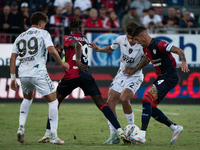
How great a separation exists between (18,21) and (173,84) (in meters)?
9.87

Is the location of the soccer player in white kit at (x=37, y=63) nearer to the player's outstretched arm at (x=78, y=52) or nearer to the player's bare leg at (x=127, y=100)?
the player's outstretched arm at (x=78, y=52)

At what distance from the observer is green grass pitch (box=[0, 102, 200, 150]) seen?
19.4 feet

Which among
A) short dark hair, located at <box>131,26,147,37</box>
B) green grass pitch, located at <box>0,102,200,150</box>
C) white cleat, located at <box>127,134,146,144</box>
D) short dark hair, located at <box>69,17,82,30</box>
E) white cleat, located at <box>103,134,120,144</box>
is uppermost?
short dark hair, located at <box>69,17,82,30</box>

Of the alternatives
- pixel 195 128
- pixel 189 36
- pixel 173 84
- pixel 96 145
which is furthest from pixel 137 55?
pixel 189 36

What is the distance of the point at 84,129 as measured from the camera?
7996 mm

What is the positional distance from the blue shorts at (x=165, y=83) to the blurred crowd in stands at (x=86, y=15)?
8470 mm

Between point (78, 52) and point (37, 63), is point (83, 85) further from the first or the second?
point (37, 63)

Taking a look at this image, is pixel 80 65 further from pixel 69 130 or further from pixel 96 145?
pixel 69 130

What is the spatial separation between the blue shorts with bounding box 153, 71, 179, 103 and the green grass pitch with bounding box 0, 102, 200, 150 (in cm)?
89

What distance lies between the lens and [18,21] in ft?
48.5

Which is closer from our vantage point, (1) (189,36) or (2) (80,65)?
(2) (80,65)

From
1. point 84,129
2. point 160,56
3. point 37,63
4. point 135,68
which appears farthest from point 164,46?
point 84,129

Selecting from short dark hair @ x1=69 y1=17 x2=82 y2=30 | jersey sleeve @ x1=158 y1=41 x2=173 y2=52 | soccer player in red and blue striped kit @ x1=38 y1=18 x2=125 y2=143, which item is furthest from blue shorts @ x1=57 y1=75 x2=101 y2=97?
jersey sleeve @ x1=158 y1=41 x2=173 y2=52

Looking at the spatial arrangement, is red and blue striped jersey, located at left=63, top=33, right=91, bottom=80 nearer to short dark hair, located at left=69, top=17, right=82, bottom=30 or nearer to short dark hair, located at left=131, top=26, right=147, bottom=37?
short dark hair, located at left=69, top=17, right=82, bottom=30
